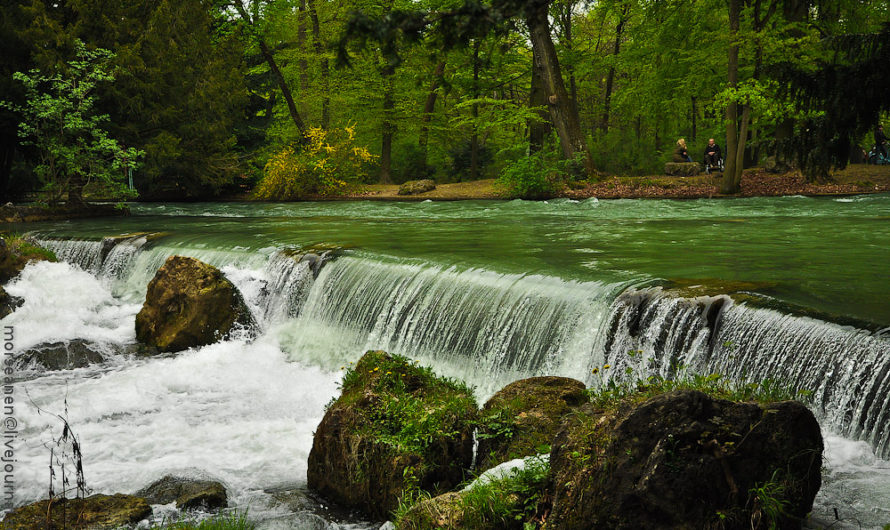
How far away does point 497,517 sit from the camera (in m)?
4.32

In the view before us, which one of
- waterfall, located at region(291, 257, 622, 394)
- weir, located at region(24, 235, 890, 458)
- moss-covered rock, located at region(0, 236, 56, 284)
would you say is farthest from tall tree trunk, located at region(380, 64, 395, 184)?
waterfall, located at region(291, 257, 622, 394)

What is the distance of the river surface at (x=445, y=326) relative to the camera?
20.2ft

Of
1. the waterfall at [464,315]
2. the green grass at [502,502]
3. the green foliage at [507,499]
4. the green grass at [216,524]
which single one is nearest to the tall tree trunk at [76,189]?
the waterfall at [464,315]

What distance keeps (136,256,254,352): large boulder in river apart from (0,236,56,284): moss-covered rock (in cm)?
379

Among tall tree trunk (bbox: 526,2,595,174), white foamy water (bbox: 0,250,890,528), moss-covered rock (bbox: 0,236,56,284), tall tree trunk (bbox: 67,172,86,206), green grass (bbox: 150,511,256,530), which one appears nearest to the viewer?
green grass (bbox: 150,511,256,530)

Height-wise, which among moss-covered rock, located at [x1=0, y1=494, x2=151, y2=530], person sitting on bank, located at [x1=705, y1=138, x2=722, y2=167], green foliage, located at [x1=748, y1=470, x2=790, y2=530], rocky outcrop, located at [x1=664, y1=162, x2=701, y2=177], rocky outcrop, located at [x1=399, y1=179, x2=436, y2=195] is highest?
person sitting on bank, located at [x1=705, y1=138, x2=722, y2=167]

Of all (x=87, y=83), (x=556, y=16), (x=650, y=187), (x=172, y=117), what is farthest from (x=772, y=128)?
(x=87, y=83)

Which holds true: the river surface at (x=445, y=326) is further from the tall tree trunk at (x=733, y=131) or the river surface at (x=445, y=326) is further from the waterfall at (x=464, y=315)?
the tall tree trunk at (x=733, y=131)

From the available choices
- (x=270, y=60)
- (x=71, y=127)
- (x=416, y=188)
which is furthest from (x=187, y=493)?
(x=270, y=60)

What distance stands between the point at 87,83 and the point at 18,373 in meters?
11.5

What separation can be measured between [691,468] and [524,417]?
1.99 meters

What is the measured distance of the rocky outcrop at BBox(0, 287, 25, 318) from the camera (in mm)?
12047

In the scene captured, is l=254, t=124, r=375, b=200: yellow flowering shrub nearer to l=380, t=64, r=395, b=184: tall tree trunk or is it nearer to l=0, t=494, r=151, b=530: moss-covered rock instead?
l=380, t=64, r=395, b=184: tall tree trunk

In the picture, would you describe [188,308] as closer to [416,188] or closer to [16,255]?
[16,255]
